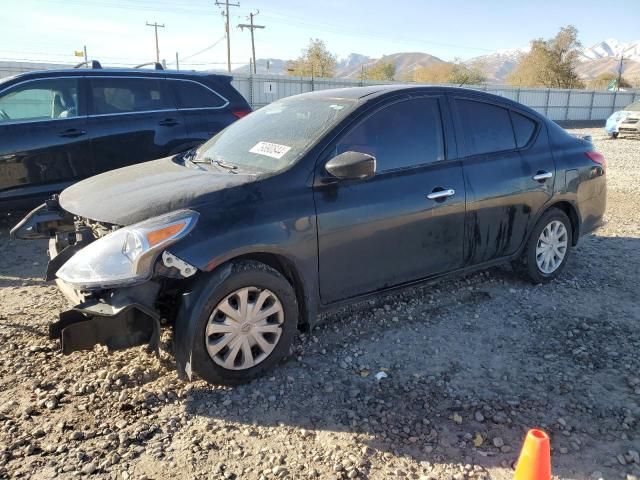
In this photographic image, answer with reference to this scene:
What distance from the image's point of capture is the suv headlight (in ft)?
9.21

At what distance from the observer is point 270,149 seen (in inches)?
145

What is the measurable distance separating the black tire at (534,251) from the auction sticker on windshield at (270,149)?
8.20 ft

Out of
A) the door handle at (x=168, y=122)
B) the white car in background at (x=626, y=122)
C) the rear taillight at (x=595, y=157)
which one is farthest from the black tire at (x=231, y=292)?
the white car in background at (x=626, y=122)

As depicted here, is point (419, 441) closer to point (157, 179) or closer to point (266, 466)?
point (266, 466)

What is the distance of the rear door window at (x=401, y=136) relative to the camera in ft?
12.1

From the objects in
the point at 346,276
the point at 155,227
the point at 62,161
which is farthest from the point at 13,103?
the point at 346,276

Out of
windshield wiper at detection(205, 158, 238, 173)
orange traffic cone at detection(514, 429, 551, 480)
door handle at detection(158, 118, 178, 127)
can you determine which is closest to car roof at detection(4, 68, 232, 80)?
door handle at detection(158, 118, 178, 127)

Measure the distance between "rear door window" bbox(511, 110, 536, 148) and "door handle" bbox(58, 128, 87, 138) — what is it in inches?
184

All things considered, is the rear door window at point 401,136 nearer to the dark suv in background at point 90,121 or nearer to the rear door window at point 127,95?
the dark suv in background at point 90,121

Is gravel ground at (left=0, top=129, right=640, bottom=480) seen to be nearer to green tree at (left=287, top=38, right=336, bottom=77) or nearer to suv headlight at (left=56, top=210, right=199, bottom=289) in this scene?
suv headlight at (left=56, top=210, right=199, bottom=289)

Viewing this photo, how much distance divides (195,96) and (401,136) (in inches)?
157

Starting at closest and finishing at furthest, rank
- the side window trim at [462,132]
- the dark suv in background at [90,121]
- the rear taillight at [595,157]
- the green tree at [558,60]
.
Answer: the side window trim at [462,132] → the rear taillight at [595,157] → the dark suv in background at [90,121] → the green tree at [558,60]

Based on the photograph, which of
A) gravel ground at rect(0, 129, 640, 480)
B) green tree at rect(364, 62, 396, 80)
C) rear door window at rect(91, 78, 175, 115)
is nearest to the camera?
gravel ground at rect(0, 129, 640, 480)

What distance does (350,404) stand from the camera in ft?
10.1
